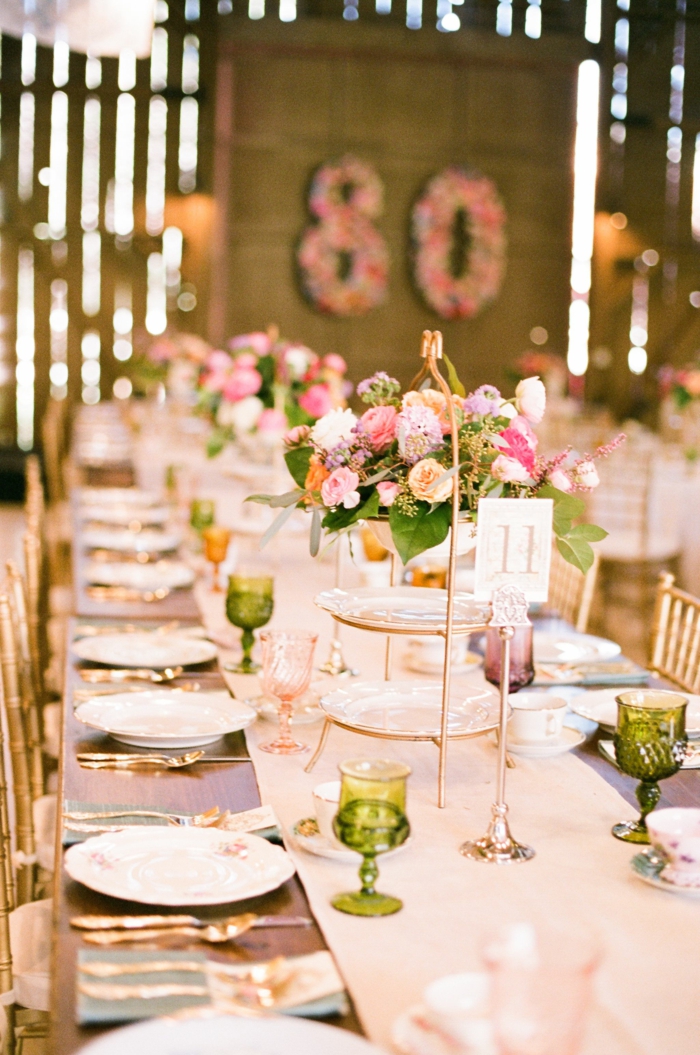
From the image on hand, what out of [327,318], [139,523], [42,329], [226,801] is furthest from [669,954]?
[42,329]

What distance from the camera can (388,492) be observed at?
1.74 meters

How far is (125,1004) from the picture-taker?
1086 millimetres

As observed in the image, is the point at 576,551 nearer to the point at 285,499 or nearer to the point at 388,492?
the point at 388,492

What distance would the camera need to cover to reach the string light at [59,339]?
10.7 m

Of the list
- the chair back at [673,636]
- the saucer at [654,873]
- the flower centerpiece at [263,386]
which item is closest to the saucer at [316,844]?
the saucer at [654,873]

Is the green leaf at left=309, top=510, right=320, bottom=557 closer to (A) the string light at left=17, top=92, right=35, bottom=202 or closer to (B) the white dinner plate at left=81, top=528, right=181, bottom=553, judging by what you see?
(B) the white dinner plate at left=81, top=528, right=181, bottom=553

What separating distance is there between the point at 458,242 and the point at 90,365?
11.2 feet

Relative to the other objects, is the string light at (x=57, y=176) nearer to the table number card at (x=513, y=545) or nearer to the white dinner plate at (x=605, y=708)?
the white dinner plate at (x=605, y=708)

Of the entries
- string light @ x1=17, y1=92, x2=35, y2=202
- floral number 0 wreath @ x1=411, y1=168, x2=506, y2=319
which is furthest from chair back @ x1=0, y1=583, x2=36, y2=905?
string light @ x1=17, y1=92, x2=35, y2=202

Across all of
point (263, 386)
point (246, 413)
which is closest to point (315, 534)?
point (246, 413)

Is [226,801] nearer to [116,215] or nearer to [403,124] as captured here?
[403,124]

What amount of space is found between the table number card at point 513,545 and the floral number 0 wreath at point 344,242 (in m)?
8.20

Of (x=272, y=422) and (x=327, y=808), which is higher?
(x=272, y=422)

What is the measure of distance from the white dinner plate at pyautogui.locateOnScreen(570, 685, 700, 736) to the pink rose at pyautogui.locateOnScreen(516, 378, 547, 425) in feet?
1.50
